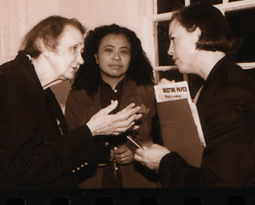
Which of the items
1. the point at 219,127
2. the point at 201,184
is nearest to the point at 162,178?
the point at 201,184

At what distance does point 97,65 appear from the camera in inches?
53.5

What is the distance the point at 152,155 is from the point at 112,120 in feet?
1.00

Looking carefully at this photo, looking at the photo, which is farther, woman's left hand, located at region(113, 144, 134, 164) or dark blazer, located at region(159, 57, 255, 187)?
woman's left hand, located at region(113, 144, 134, 164)

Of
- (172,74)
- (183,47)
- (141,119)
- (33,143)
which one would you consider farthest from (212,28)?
(33,143)

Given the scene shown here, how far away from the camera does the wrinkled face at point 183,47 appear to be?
4.27 feet

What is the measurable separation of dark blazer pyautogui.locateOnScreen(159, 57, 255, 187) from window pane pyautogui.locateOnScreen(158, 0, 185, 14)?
396 mm

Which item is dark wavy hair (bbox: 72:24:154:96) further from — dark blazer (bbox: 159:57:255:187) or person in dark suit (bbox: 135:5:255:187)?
dark blazer (bbox: 159:57:255:187)

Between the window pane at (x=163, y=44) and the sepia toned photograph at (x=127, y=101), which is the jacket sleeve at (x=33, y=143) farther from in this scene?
the window pane at (x=163, y=44)

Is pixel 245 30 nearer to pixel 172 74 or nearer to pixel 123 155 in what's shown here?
pixel 172 74

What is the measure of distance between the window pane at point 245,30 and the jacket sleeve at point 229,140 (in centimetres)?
21

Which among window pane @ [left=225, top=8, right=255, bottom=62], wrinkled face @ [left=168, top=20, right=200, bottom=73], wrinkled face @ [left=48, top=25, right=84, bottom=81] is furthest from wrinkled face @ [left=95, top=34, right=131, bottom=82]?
window pane @ [left=225, top=8, right=255, bottom=62]

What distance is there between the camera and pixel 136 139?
1378 millimetres

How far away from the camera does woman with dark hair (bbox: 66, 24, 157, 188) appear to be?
4.44ft

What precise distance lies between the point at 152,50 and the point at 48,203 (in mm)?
1117
